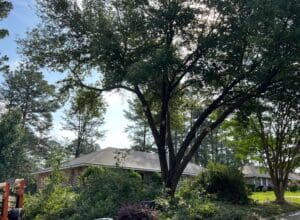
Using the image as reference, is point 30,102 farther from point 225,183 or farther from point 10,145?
point 225,183

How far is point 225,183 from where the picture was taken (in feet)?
64.0

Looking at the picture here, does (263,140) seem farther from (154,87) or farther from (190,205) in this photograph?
(190,205)

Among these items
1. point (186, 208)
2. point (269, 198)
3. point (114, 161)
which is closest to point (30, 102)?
point (114, 161)

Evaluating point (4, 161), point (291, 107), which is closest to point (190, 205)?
point (291, 107)

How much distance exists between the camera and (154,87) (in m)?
19.6

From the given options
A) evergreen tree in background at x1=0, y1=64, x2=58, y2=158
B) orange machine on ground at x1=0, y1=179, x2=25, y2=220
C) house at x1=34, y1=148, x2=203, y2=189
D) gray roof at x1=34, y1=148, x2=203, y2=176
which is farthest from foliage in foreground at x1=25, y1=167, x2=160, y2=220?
evergreen tree in background at x1=0, y1=64, x2=58, y2=158

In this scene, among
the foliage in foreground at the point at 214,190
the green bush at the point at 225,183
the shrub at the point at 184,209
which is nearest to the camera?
the shrub at the point at 184,209

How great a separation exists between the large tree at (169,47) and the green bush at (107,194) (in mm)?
4370

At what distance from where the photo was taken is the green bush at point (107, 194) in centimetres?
1137

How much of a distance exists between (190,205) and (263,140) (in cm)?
1201

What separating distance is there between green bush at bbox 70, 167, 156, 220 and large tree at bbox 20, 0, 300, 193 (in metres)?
4.37

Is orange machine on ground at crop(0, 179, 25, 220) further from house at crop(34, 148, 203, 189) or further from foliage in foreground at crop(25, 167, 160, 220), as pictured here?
house at crop(34, 148, 203, 189)

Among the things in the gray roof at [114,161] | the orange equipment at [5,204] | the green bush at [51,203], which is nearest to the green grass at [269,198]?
the gray roof at [114,161]

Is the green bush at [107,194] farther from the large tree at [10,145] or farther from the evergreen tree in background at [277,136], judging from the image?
the large tree at [10,145]
